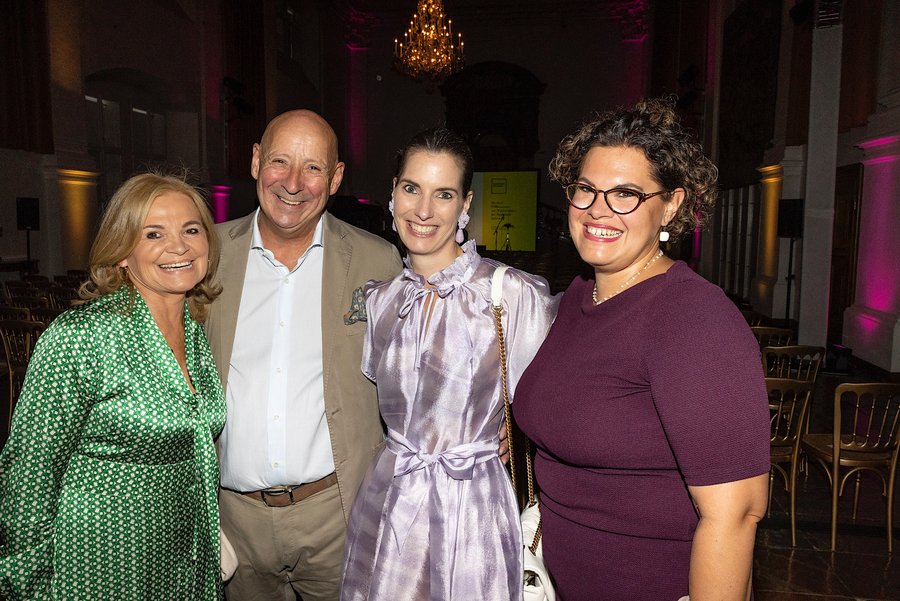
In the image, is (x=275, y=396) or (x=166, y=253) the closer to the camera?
(x=166, y=253)

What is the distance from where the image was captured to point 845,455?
3.56m

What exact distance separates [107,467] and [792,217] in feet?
26.2

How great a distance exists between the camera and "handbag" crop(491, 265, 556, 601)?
1624 millimetres

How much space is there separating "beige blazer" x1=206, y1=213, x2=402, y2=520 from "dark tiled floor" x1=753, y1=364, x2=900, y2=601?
220cm

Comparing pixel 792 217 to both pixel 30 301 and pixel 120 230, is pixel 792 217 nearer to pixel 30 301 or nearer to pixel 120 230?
pixel 120 230

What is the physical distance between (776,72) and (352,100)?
1274cm

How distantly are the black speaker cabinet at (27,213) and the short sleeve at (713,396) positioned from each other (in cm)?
952

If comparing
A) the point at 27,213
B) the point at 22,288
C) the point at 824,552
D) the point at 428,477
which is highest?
the point at 27,213

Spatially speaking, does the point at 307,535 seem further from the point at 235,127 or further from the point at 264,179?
the point at 235,127

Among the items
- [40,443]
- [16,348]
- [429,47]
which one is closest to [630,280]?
[40,443]

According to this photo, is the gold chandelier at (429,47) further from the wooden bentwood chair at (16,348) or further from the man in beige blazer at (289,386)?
the man in beige blazer at (289,386)

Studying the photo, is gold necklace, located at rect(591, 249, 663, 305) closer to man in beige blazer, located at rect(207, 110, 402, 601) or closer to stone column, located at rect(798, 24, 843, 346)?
man in beige blazer, located at rect(207, 110, 402, 601)

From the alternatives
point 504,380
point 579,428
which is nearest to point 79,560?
point 504,380

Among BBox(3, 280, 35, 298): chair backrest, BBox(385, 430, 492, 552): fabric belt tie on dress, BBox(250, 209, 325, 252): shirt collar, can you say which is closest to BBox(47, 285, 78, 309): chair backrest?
BBox(3, 280, 35, 298): chair backrest
